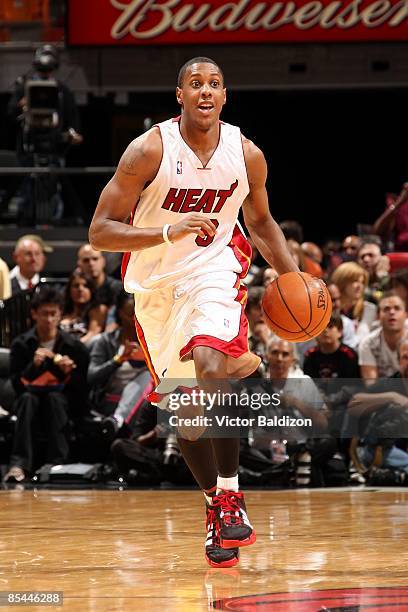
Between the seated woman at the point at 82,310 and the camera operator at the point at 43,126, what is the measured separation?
2.33 m

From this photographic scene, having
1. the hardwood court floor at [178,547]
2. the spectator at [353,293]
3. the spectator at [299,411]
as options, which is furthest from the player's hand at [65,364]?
the spectator at [353,293]

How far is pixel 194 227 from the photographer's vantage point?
4.42 m

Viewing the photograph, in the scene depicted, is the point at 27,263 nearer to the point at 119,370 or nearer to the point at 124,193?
the point at 119,370

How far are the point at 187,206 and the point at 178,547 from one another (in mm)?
1385

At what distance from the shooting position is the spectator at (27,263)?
31.8ft

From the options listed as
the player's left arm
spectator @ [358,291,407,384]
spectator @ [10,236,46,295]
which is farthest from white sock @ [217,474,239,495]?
spectator @ [10,236,46,295]

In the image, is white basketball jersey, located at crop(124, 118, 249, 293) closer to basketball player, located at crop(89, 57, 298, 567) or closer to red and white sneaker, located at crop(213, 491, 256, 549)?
basketball player, located at crop(89, 57, 298, 567)

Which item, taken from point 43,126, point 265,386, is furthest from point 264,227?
point 43,126

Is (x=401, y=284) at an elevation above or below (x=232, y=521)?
above

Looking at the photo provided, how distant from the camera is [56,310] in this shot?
817 centimetres

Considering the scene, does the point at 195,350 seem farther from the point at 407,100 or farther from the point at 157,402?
the point at 407,100

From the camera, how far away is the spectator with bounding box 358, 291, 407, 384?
26.0 ft

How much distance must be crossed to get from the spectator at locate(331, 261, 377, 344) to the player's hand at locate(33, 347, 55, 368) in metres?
2.17

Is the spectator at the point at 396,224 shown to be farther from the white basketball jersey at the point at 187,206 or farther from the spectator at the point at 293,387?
the white basketball jersey at the point at 187,206
